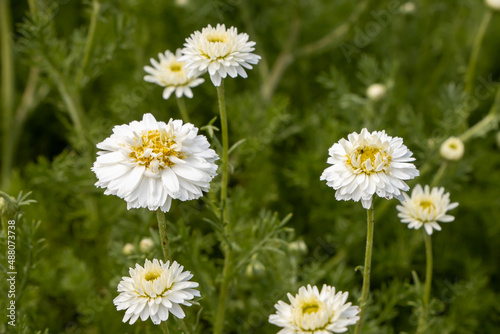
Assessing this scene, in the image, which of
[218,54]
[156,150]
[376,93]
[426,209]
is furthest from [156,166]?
[376,93]

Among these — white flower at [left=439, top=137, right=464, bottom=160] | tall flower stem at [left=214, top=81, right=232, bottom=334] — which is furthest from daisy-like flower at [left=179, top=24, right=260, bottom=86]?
white flower at [left=439, top=137, right=464, bottom=160]

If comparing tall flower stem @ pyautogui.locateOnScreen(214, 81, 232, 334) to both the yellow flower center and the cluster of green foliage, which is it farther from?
the yellow flower center

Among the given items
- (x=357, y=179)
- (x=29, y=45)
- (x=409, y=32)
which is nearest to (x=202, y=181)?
(x=357, y=179)

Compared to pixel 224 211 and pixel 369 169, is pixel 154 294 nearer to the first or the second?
pixel 224 211

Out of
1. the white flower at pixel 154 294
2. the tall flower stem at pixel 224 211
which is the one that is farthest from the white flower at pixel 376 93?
the white flower at pixel 154 294

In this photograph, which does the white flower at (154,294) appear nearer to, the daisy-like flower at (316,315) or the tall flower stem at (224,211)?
the daisy-like flower at (316,315)

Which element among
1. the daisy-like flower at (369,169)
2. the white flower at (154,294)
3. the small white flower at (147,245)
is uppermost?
the daisy-like flower at (369,169)
